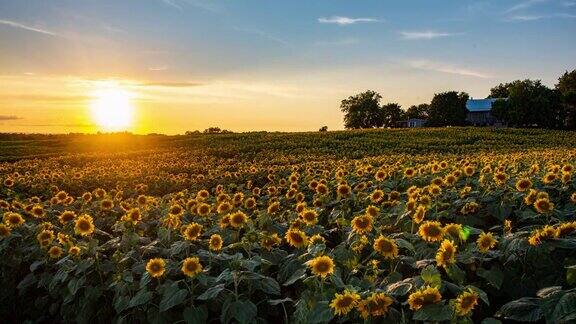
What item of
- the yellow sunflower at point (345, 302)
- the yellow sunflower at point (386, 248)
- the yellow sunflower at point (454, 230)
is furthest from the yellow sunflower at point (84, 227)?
the yellow sunflower at point (454, 230)

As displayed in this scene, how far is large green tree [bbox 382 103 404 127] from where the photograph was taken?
362ft

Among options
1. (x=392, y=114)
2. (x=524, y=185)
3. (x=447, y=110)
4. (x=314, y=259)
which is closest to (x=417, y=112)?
(x=392, y=114)

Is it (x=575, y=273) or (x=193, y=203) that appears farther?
(x=193, y=203)

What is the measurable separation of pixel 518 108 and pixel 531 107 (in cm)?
170

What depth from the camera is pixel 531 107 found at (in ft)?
257

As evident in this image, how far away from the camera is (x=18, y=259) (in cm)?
665

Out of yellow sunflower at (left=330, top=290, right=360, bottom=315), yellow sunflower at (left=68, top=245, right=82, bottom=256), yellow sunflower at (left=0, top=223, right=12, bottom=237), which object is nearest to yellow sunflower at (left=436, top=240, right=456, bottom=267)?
yellow sunflower at (left=330, top=290, right=360, bottom=315)

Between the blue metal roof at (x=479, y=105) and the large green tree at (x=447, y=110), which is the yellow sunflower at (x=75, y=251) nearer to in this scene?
the large green tree at (x=447, y=110)

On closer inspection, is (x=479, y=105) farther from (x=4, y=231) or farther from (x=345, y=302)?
(x=345, y=302)

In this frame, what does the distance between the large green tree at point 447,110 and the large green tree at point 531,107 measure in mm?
5288

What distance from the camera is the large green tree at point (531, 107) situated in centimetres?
7819

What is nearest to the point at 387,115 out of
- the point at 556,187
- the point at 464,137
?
the point at 464,137

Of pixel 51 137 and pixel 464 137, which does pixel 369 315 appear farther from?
pixel 51 137

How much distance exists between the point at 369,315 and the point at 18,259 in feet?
15.4
